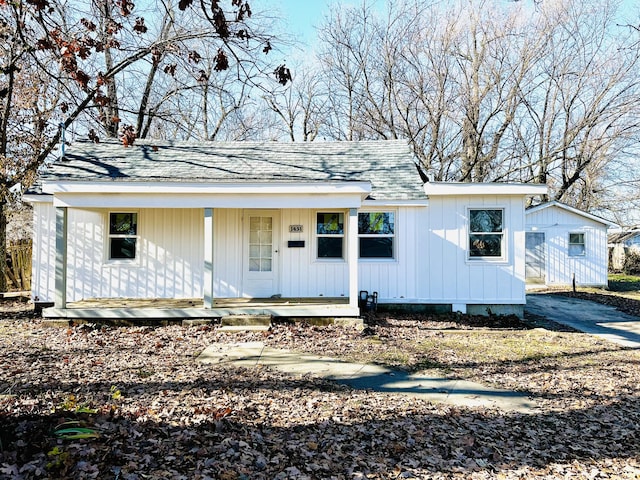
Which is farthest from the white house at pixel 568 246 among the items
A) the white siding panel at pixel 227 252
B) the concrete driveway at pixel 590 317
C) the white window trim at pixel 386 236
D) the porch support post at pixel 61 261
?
the porch support post at pixel 61 261

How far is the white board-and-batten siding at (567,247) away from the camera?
1827 cm

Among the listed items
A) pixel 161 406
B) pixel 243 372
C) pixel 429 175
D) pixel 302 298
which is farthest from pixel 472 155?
pixel 161 406

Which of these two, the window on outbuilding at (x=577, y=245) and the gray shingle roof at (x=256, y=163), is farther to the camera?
the window on outbuilding at (x=577, y=245)

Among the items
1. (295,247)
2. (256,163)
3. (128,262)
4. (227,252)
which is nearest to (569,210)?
(295,247)

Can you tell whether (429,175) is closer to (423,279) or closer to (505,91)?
(505,91)

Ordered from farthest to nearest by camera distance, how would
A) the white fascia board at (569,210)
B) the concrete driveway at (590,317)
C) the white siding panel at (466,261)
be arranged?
the white fascia board at (569,210) < the white siding panel at (466,261) < the concrete driveway at (590,317)

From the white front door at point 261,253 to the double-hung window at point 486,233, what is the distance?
15.8 ft

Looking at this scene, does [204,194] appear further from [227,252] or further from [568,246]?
[568,246]

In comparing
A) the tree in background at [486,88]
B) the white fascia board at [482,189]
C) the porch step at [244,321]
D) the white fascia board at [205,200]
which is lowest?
the porch step at [244,321]

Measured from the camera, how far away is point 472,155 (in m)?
20.8

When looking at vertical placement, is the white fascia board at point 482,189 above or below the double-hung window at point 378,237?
above

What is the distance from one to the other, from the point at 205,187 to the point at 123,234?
10.2 feet

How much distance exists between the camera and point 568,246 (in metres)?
18.3

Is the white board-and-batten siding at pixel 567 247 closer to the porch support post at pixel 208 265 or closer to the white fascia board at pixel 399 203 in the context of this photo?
the white fascia board at pixel 399 203
